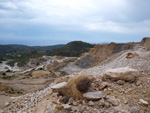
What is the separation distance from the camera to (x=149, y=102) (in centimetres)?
406

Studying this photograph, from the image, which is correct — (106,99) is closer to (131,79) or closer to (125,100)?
(125,100)

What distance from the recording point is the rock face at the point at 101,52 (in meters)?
33.8

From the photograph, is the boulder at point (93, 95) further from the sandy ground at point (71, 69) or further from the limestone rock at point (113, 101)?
the sandy ground at point (71, 69)

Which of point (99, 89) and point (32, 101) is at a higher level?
point (99, 89)

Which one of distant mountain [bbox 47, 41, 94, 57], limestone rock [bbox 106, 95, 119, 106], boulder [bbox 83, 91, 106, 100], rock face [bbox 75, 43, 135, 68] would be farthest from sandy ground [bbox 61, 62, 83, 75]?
distant mountain [bbox 47, 41, 94, 57]

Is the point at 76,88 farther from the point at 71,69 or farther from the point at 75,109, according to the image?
the point at 71,69

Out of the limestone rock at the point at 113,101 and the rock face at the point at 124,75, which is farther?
the rock face at the point at 124,75

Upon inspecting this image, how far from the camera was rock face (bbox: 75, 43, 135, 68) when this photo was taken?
3384 cm

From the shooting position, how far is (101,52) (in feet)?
120

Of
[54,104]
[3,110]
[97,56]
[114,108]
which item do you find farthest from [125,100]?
[97,56]

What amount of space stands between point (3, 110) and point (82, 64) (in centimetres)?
3312

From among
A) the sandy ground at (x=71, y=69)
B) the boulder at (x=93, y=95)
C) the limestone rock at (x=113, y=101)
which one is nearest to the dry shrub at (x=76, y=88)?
the boulder at (x=93, y=95)

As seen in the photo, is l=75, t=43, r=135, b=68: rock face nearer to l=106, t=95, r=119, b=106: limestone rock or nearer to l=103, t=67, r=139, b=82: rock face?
l=103, t=67, r=139, b=82: rock face

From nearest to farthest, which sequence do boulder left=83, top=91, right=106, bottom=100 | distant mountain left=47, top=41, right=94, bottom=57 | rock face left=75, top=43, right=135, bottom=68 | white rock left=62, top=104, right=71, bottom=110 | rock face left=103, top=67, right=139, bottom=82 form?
white rock left=62, top=104, right=71, bottom=110
boulder left=83, top=91, right=106, bottom=100
rock face left=103, top=67, right=139, bottom=82
rock face left=75, top=43, right=135, bottom=68
distant mountain left=47, top=41, right=94, bottom=57
